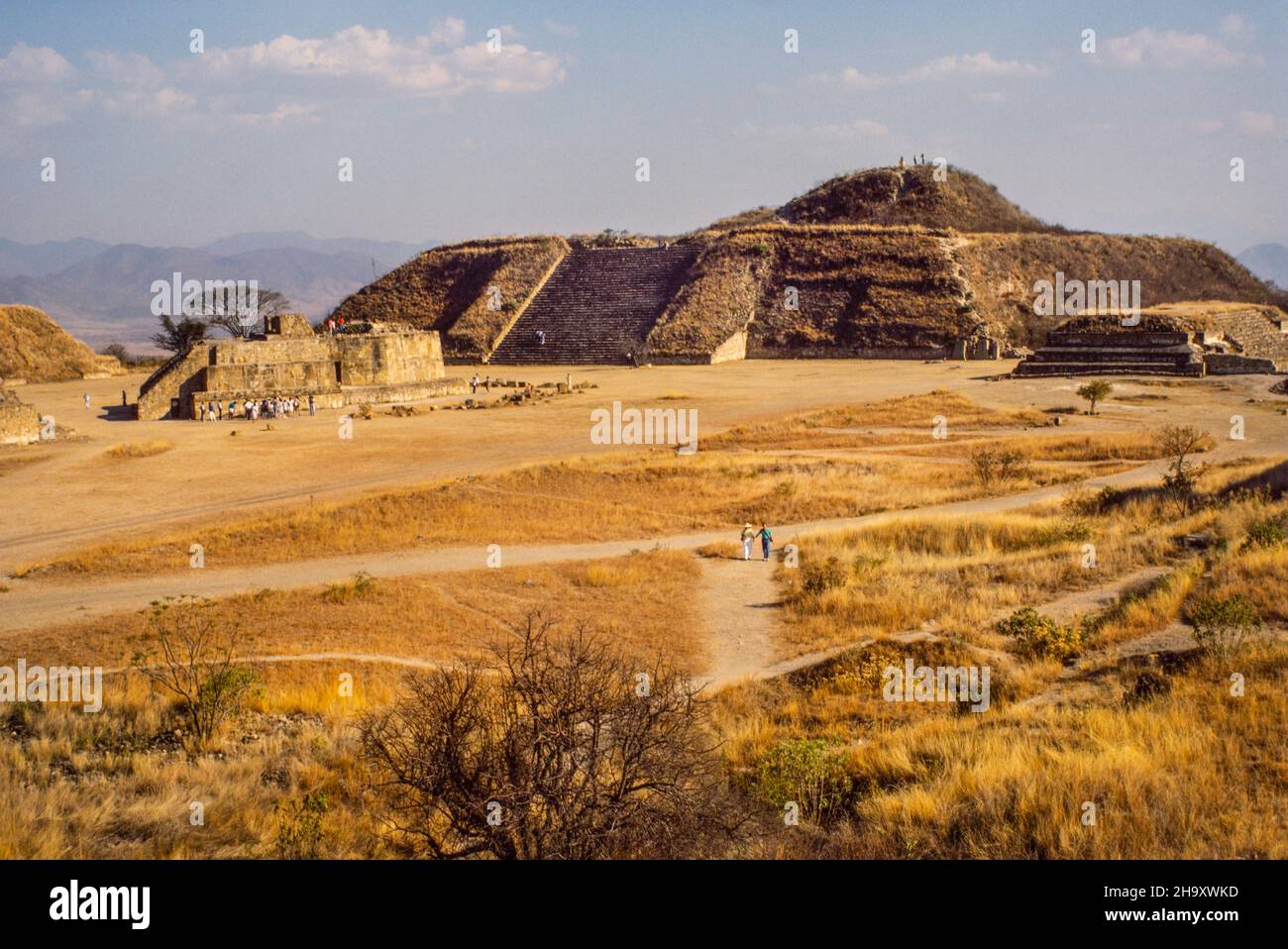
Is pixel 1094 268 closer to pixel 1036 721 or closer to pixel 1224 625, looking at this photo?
pixel 1224 625

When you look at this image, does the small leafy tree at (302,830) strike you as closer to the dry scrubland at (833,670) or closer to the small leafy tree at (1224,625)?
the dry scrubland at (833,670)

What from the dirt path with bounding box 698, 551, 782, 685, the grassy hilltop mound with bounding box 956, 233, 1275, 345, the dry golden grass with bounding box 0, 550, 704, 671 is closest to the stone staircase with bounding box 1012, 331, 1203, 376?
the grassy hilltop mound with bounding box 956, 233, 1275, 345

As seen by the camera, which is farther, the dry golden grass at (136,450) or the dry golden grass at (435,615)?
the dry golden grass at (136,450)

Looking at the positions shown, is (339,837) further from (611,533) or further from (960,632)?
(611,533)

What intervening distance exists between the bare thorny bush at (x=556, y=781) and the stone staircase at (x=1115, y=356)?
4137cm

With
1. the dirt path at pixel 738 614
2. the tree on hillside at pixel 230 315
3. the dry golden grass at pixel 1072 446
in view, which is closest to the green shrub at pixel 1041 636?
the dirt path at pixel 738 614

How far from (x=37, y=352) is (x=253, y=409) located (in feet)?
A: 90.7

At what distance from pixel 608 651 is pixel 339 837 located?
5696 mm

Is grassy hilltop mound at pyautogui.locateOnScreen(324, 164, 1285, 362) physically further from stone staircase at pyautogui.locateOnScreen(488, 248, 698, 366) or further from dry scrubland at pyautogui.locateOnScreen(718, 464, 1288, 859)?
dry scrubland at pyautogui.locateOnScreen(718, 464, 1288, 859)

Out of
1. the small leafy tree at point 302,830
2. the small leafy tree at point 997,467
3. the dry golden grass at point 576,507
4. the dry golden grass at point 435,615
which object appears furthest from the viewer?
the small leafy tree at point 997,467

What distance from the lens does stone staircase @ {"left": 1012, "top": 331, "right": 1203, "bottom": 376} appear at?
43.5 m

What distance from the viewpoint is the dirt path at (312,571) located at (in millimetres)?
14742

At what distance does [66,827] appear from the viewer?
278 inches
